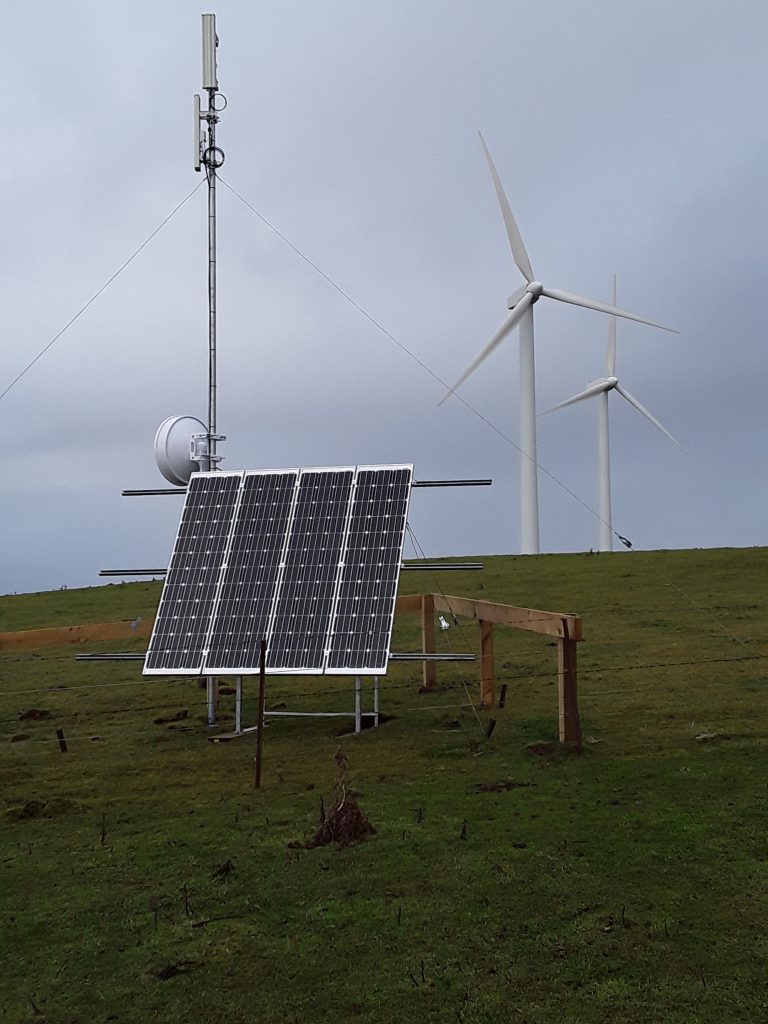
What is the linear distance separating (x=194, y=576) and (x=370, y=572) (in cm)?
280

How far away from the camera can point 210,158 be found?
17688 millimetres

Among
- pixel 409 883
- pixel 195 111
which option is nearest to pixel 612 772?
pixel 409 883

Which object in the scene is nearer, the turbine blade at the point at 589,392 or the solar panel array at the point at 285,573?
the solar panel array at the point at 285,573

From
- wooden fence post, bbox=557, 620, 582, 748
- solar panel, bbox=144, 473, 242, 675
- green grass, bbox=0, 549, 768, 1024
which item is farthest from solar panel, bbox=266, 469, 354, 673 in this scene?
wooden fence post, bbox=557, 620, 582, 748

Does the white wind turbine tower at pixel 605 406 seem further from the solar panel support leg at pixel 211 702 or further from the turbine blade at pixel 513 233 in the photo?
the solar panel support leg at pixel 211 702

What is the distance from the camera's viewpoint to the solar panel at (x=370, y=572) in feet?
44.3

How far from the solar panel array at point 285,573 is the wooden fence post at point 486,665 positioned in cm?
182

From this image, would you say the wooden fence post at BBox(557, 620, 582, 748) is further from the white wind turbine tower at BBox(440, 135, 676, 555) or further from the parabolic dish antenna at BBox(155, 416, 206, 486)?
the white wind turbine tower at BBox(440, 135, 676, 555)

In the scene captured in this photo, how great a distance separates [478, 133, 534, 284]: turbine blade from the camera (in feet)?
133

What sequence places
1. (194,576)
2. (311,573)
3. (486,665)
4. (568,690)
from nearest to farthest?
(568,690)
(311,573)
(194,576)
(486,665)

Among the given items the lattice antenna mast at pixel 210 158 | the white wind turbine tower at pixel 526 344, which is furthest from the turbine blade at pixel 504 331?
the lattice antenna mast at pixel 210 158

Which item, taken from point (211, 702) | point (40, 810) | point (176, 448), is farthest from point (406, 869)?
point (176, 448)

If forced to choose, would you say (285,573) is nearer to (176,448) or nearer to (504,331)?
(176,448)

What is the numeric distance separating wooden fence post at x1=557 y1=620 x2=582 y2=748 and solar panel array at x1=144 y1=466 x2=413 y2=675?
7.55 feet
